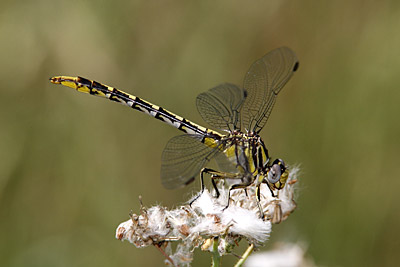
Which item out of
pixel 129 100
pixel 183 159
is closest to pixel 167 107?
pixel 129 100

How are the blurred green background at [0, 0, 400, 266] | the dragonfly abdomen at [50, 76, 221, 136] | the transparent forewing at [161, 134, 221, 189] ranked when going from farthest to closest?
the blurred green background at [0, 0, 400, 266], the dragonfly abdomen at [50, 76, 221, 136], the transparent forewing at [161, 134, 221, 189]

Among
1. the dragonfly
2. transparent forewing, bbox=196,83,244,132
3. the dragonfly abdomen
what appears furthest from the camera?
the dragonfly abdomen

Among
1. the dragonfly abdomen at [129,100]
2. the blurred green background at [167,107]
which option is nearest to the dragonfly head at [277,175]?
the dragonfly abdomen at [129,100]

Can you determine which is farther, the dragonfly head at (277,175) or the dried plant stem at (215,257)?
the dragonfly head at (277,175)

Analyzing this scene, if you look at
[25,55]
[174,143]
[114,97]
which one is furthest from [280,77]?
[25,55]

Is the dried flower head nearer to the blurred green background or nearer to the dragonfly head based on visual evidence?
the dragonfly head

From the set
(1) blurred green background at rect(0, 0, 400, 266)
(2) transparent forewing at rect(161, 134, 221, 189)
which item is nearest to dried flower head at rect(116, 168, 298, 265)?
(2) transparent forewing at rect(161, 134, 221, 189)

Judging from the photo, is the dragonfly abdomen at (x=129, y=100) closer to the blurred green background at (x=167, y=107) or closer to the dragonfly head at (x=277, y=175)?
the dragonfly head at (x=277, y=175)
